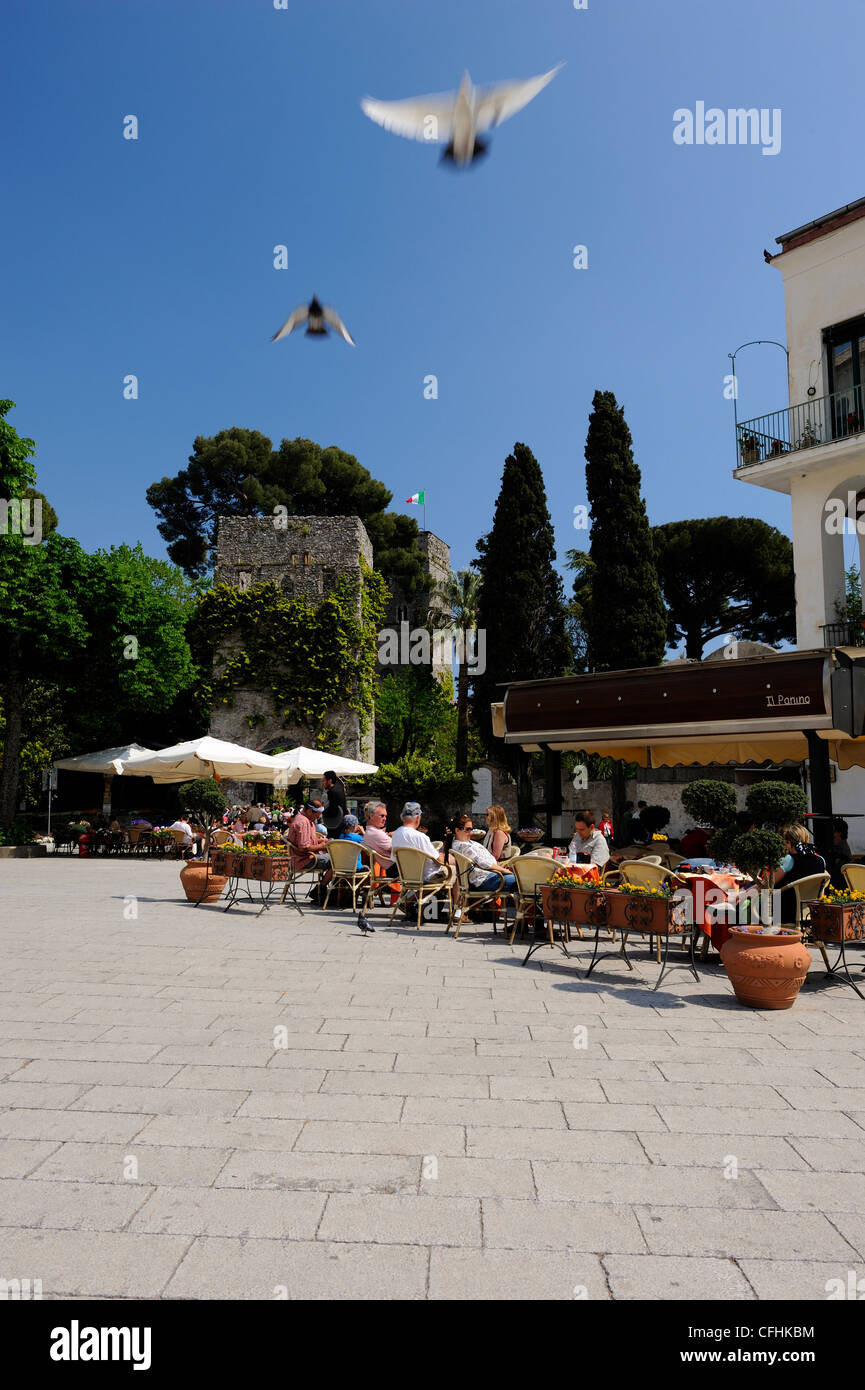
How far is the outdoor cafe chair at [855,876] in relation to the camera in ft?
24.5

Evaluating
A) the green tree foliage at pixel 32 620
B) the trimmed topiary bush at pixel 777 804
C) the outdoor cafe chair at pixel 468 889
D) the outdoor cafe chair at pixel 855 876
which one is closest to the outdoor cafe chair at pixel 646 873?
the trimmed topiary bush at pixel 777 804

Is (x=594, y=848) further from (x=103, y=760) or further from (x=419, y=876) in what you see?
(x=103, y=760)

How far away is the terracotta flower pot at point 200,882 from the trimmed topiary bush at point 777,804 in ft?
22.8

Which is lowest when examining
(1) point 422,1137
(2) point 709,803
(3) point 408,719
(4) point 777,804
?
(1) point 422,1137

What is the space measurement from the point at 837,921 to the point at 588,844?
126 inches

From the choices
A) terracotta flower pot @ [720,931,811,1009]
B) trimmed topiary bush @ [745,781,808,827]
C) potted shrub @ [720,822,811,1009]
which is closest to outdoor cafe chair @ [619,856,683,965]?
trimmed topiary bush @ [745,781,808,827]

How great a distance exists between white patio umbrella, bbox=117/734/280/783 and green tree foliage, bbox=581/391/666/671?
10.8m

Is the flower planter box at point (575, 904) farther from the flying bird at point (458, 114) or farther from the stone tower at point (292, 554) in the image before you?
the stone tower at point (292, 554)

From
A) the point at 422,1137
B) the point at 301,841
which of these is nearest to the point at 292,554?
the point at 301,841

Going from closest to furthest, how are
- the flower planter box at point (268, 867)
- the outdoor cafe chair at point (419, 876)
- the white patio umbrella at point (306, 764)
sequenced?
the outdoor cafe chair at point (419, 876), the flower planter box at point (268, 867), the white patio umbrella at point (306, 764)

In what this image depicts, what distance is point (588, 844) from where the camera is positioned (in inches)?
374
